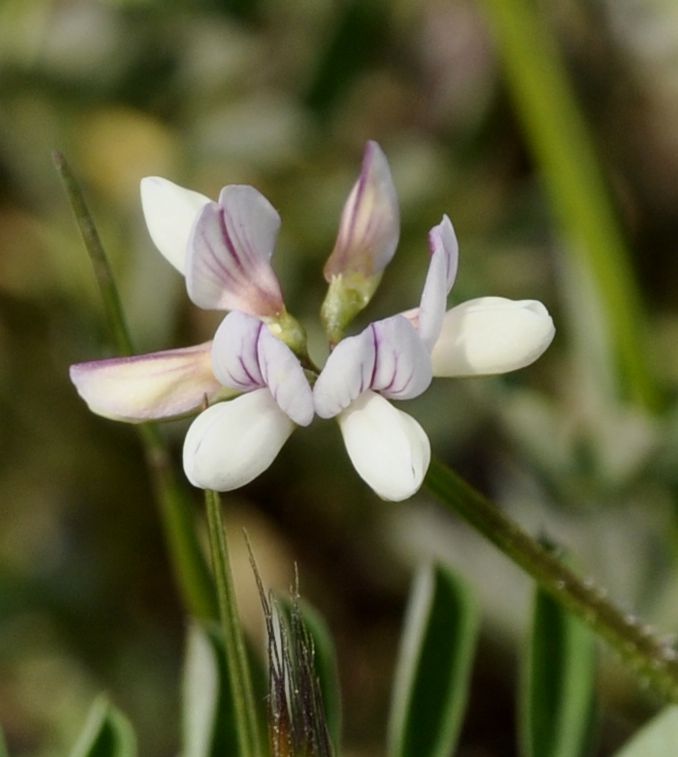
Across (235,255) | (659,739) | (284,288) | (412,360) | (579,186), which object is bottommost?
(659,739)

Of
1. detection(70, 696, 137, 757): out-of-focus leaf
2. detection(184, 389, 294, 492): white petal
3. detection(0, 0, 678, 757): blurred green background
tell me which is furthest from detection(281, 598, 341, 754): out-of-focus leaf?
detection(0, 0, 678, 757): blurred green background

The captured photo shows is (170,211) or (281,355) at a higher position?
(170,211)

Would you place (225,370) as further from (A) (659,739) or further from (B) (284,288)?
(B) (284,288)

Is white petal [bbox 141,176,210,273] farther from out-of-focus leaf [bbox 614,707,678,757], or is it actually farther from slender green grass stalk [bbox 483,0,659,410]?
slender green grass stalk [bbox 483,0,659,410]

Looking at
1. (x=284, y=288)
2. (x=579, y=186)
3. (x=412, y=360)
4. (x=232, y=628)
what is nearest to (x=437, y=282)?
(x=412, y=360)

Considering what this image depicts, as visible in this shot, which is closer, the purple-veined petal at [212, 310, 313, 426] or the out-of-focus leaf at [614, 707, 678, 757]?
the purple-veined petal at [212, 310, 313, 426]

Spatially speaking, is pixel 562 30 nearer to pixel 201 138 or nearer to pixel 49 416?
pixel 201 138

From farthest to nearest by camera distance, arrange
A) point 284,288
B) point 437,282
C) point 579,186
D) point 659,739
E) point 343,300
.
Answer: point 284,288 < point 579,186 < point 659,739 < point 343,300 < point 437,282

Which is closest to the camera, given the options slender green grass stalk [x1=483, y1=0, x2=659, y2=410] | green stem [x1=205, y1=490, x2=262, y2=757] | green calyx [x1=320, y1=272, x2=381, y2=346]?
green stem [x1=205, y1=490, x2=262, y2=757]
